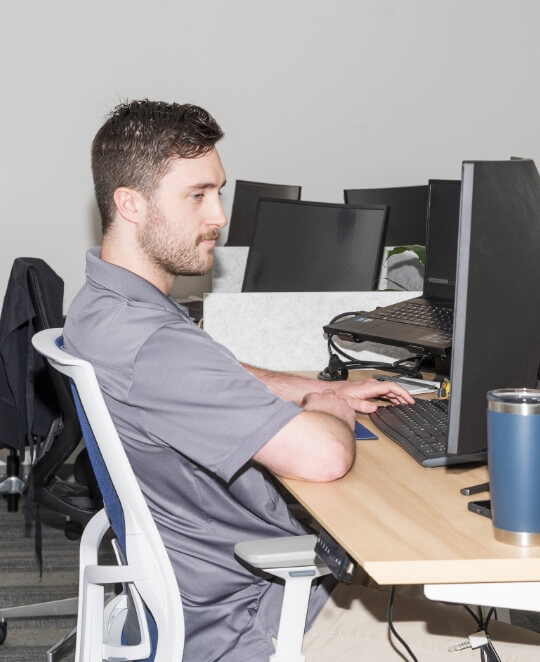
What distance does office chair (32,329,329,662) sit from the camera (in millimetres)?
1235

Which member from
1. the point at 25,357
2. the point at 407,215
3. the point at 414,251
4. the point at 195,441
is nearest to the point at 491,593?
the point at 195,441

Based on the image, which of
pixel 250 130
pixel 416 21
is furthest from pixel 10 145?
pixel 416 21

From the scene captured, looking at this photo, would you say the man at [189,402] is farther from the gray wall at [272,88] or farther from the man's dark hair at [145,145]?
the gray wall at [272,88]

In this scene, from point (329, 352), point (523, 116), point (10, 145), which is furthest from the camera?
point (523, 116)

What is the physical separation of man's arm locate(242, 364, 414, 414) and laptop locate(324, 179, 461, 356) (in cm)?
21

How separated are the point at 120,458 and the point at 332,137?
3.84 meters

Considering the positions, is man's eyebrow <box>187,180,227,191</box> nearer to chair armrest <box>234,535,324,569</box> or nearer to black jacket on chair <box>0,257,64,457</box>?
chair armrest <box>234,535,324,569</box>

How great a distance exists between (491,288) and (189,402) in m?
0.43

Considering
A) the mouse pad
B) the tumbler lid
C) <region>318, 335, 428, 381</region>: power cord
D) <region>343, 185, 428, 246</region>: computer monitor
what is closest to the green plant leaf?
<region>318, 335, 428, 381</region>: power cord

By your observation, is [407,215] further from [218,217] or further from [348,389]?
[218,217]

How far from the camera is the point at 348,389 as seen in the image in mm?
1902

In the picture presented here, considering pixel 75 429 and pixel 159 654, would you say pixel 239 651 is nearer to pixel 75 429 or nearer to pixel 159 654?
pixel 159 654

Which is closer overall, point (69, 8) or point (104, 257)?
point (104, 257)

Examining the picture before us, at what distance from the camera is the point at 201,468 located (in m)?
1.36
